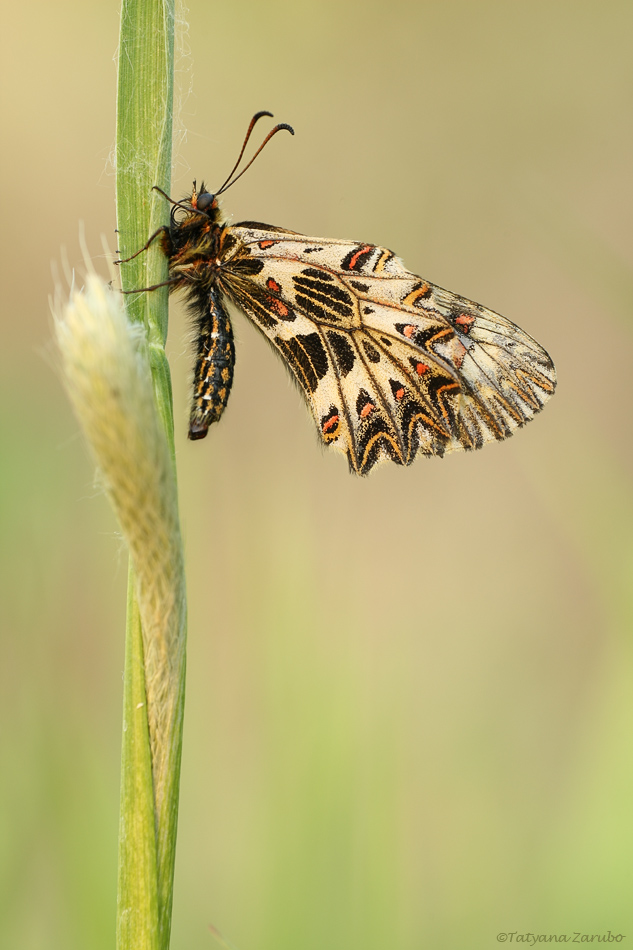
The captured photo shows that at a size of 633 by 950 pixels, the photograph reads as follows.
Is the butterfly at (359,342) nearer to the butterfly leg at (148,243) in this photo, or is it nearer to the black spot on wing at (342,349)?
the black spot on wing at (342,349)

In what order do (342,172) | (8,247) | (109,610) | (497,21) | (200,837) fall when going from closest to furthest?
1. (200,837)
2. (109,610)
3. (342,172)
4. (8,247)
5. (497,21)

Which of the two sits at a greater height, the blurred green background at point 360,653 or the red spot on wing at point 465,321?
the red spot on wing at point 465,321

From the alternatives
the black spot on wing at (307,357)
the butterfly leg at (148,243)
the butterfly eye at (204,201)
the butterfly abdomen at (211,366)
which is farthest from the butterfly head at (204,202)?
the butterfly leg at (148,243)

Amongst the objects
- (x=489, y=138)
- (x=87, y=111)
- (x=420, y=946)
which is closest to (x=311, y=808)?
(x=420, y=946)

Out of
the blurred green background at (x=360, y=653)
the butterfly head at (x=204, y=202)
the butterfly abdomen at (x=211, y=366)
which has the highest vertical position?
the butterfly head at (x=204, y=202)

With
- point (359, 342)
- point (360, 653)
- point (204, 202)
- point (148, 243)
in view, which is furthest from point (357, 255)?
point (360, 653)

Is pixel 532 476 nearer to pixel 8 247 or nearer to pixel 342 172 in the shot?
pixel 342 172

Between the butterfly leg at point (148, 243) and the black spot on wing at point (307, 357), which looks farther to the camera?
the black spot on wing at point (307, 357)

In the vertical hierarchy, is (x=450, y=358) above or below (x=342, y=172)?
below
